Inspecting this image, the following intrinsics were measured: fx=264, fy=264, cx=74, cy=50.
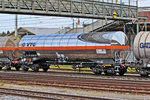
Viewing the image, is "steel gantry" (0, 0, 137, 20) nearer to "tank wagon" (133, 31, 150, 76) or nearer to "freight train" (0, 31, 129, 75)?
"freight train" (0, 31, 129, 75)

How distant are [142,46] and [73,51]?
26.0 feet

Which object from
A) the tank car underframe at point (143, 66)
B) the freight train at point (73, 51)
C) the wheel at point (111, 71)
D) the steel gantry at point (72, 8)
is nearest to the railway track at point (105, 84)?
the tank car underframe at point (143, 66)

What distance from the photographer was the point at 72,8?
33969 millimetres

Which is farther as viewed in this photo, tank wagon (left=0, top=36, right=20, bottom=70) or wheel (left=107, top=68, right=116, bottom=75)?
tank wagon (left=0, top=36, right=20, bottom=70)

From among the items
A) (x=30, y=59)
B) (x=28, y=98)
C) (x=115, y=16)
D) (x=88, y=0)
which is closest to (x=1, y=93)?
(x=28, y=98)

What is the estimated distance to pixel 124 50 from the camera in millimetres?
27125

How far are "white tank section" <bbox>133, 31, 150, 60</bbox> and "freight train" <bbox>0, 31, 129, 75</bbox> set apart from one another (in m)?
1.90

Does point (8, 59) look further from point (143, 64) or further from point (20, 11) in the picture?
point (143, 64)

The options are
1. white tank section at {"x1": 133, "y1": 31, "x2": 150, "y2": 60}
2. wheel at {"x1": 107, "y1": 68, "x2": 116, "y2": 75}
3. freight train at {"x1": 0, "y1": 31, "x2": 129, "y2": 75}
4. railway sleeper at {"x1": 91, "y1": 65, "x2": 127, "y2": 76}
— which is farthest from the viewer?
freight train at {"x1": 0, "y1": 31, "x2": 129, "y2": 75}

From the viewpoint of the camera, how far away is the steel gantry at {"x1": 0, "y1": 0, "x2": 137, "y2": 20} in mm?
28659

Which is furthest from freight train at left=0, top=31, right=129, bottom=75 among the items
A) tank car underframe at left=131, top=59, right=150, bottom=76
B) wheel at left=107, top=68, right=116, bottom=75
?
tank car underframe at left=131, top=59, right=150, bottom=76

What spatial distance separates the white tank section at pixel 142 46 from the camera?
23.9 metres

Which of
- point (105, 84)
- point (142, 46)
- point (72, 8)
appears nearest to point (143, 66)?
point (142, 46)

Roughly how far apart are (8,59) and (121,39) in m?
16.8
